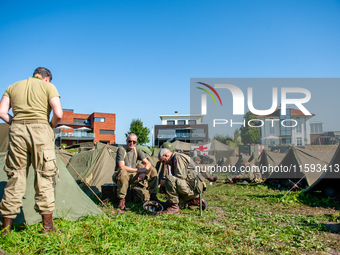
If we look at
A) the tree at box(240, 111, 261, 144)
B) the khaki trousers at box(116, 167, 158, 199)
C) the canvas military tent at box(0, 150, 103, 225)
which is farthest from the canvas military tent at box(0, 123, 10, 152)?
the tree at box(240, 111, 261, 144)

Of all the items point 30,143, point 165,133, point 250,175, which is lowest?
point 250,175

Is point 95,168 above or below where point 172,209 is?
above

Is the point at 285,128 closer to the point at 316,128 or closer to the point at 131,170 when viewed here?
the point at 316,128

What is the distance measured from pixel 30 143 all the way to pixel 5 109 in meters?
0.50

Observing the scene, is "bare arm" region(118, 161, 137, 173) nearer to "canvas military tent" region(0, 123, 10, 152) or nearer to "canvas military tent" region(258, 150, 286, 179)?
"canvas military tent" region(0, 123, 10, 152)

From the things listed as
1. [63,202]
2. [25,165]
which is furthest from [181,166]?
[25,165]

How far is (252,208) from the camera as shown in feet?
15.9

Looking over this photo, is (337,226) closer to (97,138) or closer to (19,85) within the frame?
(19,85)

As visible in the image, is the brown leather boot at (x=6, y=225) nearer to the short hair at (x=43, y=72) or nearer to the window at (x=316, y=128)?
the short hair at (x=43, y=72)

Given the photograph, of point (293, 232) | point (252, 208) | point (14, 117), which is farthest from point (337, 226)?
point (14, 117)

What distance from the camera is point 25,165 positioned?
2613 millimetres

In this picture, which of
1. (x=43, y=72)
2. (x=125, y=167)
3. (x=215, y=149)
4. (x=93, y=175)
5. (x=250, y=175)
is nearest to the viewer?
(x=43, y=72)

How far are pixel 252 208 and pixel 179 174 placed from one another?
1.74m

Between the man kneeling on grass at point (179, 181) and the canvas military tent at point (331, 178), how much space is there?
294 centimetres
